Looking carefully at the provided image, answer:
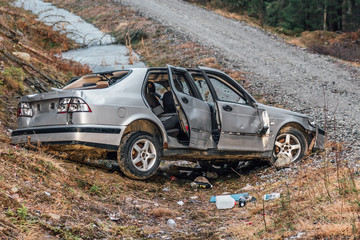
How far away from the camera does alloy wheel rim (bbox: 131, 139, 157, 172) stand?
661 cm

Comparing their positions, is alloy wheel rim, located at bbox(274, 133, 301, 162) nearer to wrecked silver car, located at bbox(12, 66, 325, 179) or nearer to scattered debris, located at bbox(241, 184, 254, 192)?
wrecked silver car, located at bbox(12, 66, 325, 179)

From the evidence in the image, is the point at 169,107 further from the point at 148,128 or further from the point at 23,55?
the point at 23,55

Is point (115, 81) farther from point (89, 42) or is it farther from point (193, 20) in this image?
point (193, 20)

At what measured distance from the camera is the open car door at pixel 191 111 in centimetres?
695

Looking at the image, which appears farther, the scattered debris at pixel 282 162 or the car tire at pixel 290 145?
the car tire at pixel 290 145

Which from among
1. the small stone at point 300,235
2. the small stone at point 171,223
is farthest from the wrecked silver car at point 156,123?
the small stone at point 300,235

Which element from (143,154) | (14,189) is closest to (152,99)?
(143,154)

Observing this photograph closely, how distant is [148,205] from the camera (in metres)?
5.87

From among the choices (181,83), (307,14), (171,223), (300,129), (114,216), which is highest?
(307,14)

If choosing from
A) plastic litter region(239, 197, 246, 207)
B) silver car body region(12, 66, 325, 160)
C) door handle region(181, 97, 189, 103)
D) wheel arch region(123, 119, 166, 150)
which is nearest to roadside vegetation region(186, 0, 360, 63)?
silver car body region(12, 66, 325, 160)

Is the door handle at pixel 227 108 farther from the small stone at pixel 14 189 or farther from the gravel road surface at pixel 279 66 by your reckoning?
the small stone at pixel 14 189

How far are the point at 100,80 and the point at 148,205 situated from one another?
88.0 inches

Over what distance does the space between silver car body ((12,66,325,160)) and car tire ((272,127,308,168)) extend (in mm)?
170

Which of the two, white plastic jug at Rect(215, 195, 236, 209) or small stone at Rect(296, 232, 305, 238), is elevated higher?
small stone at Rect(296, 232, 305, 238)
